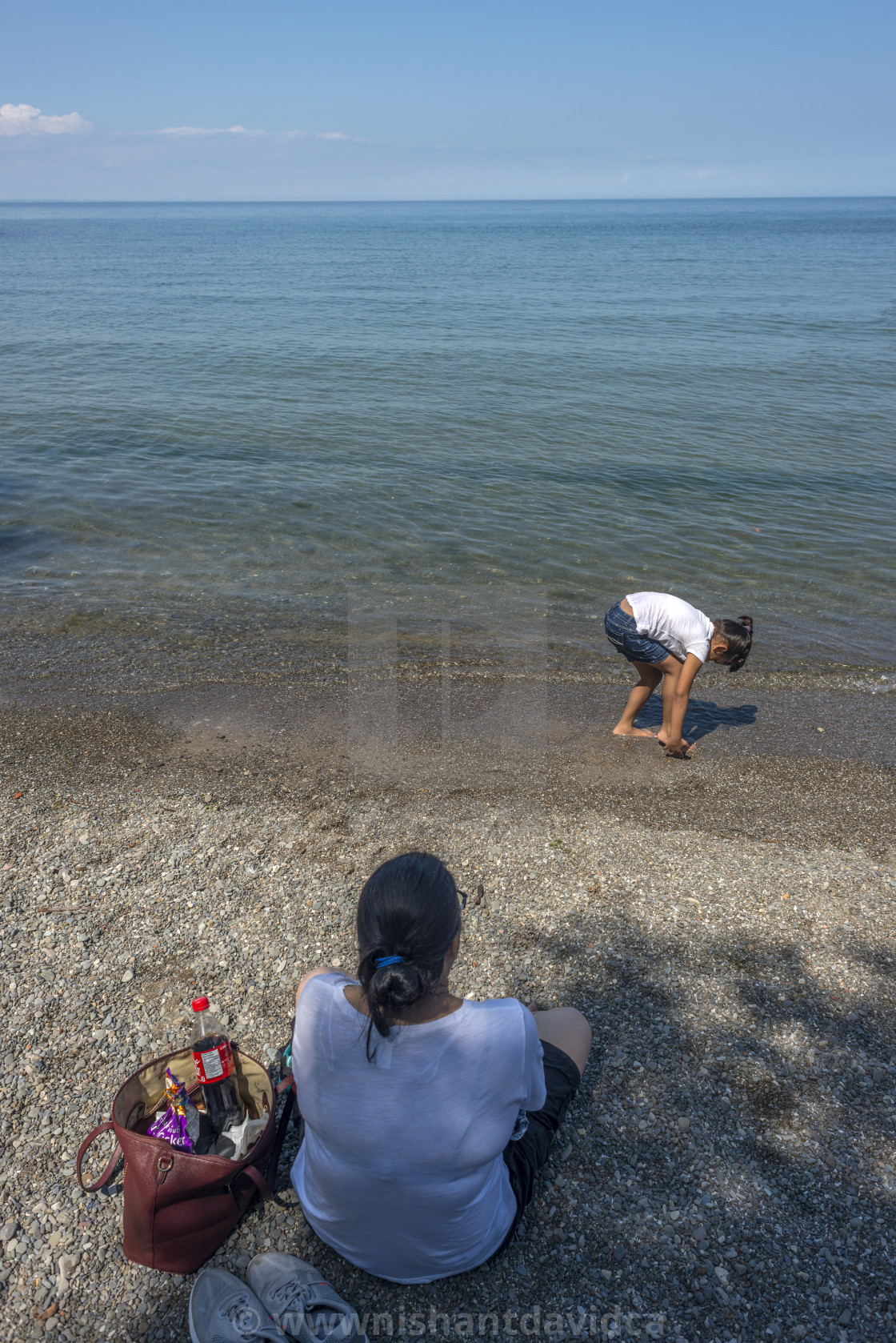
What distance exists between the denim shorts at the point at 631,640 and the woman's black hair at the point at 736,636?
47 centimetres

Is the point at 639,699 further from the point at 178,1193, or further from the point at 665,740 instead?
the point at 178,1193

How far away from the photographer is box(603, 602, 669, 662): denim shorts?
22.5 ft

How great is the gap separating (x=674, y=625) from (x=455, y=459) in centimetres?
1105

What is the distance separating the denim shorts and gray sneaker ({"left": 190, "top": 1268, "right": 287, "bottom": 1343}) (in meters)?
5.19

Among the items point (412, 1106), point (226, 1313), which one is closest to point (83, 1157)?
point (226, 1313)

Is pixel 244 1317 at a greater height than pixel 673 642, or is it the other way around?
pixel 673 642

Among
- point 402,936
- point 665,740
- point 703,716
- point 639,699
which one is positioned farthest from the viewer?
point 703,716

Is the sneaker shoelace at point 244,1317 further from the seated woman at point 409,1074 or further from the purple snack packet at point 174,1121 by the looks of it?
the purple snack packet at point 174,1121

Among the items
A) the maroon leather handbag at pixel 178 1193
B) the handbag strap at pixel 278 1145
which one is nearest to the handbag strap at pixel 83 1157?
the maroon leather handbag at pixel 178 1193

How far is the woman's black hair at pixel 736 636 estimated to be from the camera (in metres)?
6.57

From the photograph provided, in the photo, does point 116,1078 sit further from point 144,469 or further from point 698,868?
point 144,469

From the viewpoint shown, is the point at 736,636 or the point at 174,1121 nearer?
the point at 174,1121

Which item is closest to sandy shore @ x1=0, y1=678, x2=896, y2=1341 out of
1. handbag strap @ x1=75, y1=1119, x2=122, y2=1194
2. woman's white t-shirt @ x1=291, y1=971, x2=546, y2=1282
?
handbag strap @ x1=75, y1=1119, x2=122, y2=1194

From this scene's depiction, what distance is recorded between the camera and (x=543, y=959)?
4496 mm
